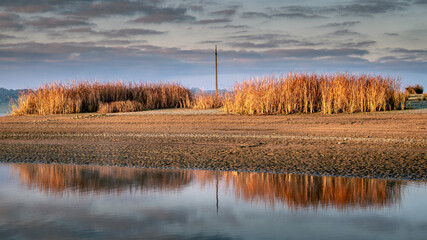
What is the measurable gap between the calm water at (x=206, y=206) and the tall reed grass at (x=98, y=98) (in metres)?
19.3

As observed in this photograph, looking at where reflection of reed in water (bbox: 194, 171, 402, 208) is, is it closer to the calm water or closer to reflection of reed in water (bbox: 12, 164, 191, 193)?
the calm water

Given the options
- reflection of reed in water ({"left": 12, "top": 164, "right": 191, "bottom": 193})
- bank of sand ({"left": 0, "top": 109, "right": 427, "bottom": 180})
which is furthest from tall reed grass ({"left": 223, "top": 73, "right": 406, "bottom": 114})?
reflection of reed in water ({"left": 12, "top": 164, "right": 191, "bottom": 193})

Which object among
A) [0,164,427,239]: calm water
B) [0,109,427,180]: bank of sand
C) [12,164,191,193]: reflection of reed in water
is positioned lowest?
[0,164,427,239]: calm water

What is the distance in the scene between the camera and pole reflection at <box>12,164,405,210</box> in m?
5.81

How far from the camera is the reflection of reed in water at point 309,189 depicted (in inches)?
225

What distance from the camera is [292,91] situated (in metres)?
21.2

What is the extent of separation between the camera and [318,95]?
2125cm

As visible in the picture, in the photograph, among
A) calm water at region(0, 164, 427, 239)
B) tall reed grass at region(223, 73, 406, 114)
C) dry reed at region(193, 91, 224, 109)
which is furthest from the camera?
dry reed at region(193, 91, 224, 109)

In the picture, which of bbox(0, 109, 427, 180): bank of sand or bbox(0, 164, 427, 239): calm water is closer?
bbox(0, 164, 427, 239): calm water

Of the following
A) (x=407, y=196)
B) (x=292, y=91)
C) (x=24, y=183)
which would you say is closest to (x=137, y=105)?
(x=292, y=91)

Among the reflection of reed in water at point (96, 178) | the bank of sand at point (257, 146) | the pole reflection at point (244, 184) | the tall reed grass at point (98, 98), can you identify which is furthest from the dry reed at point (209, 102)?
the pole reflection at point (244, 184)

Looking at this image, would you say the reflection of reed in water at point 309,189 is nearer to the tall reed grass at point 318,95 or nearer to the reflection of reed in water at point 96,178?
the reflection of reed in water at point 96,178

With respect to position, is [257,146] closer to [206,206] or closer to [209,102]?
[206,206]

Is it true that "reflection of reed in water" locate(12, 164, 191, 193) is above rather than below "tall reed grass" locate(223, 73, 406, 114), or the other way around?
below
